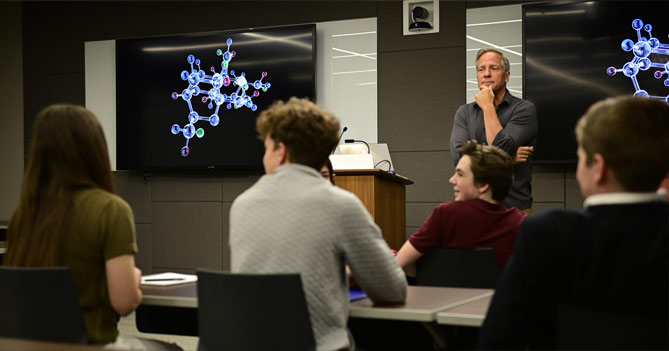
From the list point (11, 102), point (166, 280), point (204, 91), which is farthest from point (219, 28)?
point (166, 280)

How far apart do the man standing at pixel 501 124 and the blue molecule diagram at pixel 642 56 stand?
1520mm

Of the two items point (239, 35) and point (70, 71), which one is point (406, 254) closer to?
point (239, 35)

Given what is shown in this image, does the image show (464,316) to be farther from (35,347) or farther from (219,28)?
(219,28)

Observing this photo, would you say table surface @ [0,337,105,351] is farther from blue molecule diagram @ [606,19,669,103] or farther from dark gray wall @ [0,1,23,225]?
dark gray wall @ [0,1,23,225]

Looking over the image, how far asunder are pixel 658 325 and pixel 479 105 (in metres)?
2.78

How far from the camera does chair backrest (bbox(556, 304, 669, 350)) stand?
1.34 m

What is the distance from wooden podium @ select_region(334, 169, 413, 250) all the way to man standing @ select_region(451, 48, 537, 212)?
18.0 inches

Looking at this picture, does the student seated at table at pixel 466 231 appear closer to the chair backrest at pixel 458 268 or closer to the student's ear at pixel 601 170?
the chair backrest at pixel 458 268

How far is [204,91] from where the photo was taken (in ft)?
21.1

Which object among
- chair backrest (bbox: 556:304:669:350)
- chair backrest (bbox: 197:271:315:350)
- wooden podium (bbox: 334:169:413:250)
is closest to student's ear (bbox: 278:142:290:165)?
chair backrest (bbox: 197:271:315:350)

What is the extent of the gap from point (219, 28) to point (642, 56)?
354 centimetres

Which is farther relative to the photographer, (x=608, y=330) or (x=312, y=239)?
(x=312, y=239)

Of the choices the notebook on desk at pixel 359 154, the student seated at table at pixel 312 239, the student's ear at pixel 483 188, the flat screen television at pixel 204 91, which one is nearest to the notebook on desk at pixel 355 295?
the student seated at table at pixel 312 239

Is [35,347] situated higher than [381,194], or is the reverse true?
[381,194]
